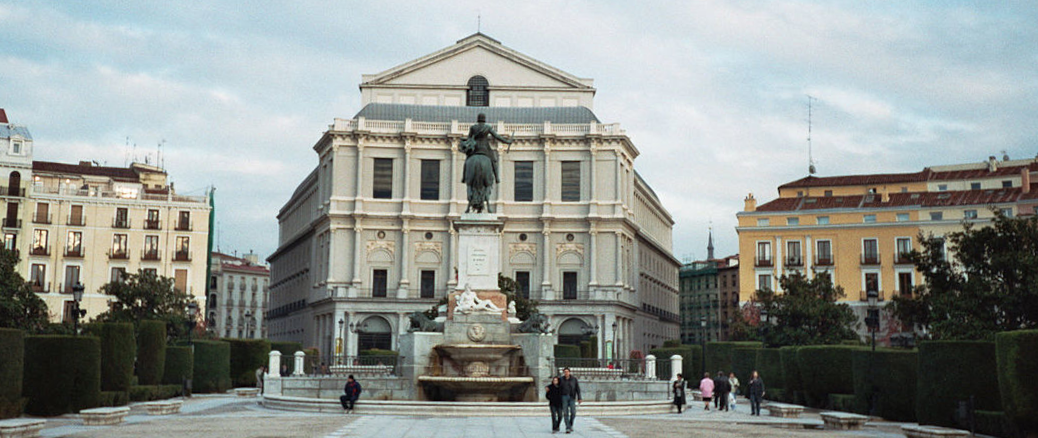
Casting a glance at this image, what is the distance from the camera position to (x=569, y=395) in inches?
923

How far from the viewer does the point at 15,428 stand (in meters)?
20.3

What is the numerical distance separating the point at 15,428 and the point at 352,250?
211ft

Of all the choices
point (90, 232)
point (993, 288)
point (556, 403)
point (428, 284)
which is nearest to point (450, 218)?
point (428, 284)

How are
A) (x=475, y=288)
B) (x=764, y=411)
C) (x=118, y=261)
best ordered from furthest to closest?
(x=118, y=261), (x=764, y=411), (x=475, y=288)

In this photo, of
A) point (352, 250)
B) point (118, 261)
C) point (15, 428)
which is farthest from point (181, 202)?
point (15, 428)

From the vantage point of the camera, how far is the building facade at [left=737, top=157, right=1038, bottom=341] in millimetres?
78000

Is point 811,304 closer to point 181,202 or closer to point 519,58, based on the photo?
point 519,58

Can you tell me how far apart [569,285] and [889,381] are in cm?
5648

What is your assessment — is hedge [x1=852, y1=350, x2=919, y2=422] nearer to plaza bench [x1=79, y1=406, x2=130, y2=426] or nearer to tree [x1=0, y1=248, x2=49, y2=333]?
plaza bench [x1=79, y1=406, x2=130, y2=426]

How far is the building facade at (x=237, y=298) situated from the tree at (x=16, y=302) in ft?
239

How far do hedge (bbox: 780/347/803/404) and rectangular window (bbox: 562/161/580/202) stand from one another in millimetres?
46468

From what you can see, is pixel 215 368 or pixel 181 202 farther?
pixel 181 202

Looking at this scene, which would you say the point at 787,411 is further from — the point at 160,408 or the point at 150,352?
the point at 150,352

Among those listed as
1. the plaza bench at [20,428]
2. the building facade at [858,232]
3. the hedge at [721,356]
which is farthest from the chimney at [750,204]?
the plaza bench at [20,428]
